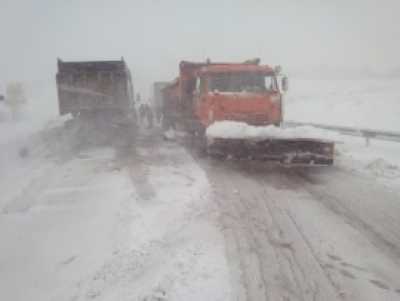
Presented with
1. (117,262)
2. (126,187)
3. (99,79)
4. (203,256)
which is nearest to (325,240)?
(203,256)

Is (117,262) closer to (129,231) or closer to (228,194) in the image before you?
(129,231)

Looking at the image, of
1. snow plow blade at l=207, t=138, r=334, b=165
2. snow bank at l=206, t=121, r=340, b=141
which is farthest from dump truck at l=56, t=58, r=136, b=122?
snow plow blade at l=207, t=138, r=334, b=165

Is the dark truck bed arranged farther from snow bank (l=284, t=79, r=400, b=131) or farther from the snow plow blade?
snow bank (l=284, t=79, r=400, b=131)

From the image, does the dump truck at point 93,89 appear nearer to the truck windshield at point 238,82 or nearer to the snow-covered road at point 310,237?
the truck windshield at point 238,82

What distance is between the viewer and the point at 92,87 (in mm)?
15195

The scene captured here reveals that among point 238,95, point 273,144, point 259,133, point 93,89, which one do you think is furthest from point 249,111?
point 93,89

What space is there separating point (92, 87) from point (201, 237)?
39.7ft

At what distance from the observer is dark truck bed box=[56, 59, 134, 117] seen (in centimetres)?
1492

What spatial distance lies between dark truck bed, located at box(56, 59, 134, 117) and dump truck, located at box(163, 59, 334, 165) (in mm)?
4734

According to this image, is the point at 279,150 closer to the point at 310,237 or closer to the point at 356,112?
the point at 310,237

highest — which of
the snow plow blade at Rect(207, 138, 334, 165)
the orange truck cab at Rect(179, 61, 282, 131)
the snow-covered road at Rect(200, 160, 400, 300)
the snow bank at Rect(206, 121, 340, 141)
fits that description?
the orange truck cab at Rect(179, 61, 282, 131)

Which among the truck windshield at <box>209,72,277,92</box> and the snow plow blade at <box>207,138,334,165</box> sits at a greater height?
the truck windshield at <box>209,72,277,92</box>

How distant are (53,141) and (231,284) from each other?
13.3 m

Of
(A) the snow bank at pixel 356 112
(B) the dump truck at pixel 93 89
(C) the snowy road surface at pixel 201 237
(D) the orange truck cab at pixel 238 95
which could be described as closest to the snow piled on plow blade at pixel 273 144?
(C) the snowy road surface at pixel 201 237
